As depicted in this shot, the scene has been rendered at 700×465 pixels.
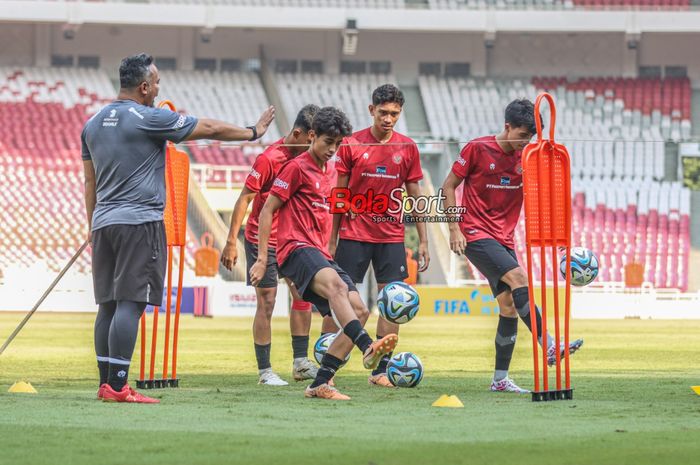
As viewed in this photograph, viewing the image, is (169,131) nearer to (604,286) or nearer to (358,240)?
(358,240)

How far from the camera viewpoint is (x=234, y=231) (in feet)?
33.0

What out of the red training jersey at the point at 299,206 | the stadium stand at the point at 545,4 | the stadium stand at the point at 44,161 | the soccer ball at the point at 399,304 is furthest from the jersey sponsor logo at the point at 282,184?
the stadium stand at the point at 545,4

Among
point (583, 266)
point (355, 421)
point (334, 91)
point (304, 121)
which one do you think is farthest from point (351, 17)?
point (355, 421)

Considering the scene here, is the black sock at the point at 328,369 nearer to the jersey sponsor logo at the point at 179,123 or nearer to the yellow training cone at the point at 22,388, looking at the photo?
the jersey sponsor logo at the point at 179,123

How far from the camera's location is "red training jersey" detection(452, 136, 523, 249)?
31.7 feet

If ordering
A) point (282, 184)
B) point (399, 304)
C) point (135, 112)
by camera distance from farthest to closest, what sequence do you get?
point (399, 304)
point (282, 184)
point (135, 112)

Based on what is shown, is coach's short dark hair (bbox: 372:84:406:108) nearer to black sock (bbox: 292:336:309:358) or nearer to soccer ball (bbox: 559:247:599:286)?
soccer ball (bbox: 559:247:599:286)

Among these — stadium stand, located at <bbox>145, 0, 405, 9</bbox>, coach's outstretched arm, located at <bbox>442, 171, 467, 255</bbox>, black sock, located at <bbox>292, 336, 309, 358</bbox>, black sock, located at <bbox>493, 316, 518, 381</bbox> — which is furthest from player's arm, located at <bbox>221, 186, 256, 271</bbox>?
stadium stand, located at <bbox>145, 0, 405, 9</bbox>

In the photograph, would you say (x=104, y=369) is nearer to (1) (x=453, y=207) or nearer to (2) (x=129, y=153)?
(2) (x=129, y=153)

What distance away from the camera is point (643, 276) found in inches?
1236

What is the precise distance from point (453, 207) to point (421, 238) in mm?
609

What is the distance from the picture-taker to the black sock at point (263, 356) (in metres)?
10.5

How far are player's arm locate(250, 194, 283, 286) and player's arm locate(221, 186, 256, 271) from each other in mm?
1055

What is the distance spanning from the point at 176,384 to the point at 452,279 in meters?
20.2
